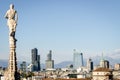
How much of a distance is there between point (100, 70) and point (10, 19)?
300ft

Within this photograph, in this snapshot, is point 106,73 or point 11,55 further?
point 106,73

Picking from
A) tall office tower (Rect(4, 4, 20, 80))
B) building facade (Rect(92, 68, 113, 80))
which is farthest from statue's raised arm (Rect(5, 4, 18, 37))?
building facade (Rect(92, 68, 113, 80))

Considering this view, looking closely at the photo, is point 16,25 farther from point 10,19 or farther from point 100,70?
point 100,70

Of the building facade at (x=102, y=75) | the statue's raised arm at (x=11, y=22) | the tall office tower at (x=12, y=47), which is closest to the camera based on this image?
the tall office tower at (x=12, y=47)

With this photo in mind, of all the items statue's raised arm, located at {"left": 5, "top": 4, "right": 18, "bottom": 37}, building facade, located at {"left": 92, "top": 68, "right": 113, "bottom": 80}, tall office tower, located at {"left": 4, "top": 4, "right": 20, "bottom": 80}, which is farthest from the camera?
building facade, located at {"left": 92, "top": 68, "right": 113, "bottom": 80}

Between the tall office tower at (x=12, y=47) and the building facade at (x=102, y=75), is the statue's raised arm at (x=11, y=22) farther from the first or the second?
the building facade at (x=102, y=75)

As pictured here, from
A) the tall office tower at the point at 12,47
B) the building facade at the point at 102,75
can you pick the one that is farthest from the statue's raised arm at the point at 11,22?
the building facade at the point at 102,75

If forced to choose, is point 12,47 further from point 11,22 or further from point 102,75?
point 102,75

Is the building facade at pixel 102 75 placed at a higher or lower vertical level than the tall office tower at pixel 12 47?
lower

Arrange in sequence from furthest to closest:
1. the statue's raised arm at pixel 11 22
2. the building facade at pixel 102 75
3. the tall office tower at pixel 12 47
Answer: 1. the building facade at pixel 102 75
2. the statue's raised arm at pixel 11 22
3. the tall office tower at pixel 12 47

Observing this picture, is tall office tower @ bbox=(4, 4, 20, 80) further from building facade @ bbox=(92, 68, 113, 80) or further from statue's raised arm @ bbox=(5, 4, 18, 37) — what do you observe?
building facade @ bbox=(92, 68, 113, 80)

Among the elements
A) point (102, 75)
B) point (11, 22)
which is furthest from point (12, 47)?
point (102, 75)

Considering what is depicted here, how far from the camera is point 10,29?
1997 cm

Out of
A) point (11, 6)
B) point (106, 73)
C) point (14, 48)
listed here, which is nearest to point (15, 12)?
point (11, 6)
